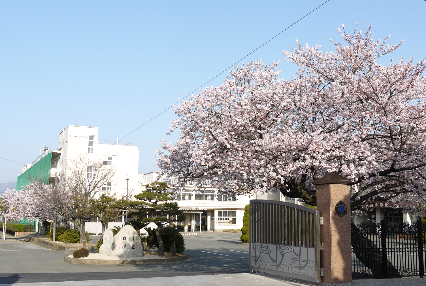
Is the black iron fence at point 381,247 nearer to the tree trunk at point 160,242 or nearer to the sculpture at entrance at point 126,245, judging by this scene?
the sculpture at entrance at point 126,245

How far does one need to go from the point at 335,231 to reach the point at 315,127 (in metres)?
3.84

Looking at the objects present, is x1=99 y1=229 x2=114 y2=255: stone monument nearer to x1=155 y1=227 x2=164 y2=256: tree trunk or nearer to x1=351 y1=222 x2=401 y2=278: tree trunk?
x1=155 y1=227 x2=164 y2=256: tree trunk

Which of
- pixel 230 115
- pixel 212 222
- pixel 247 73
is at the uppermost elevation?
pixel 247 73

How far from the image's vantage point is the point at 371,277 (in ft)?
47.6

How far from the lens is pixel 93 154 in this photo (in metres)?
64.6

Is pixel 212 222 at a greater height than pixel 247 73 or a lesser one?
lesser

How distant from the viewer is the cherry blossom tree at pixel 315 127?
14773 mm

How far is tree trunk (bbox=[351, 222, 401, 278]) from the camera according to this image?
14.6 metres

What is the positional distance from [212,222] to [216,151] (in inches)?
2453

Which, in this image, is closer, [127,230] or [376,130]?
[376,130]

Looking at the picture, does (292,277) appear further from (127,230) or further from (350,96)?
(127,230)

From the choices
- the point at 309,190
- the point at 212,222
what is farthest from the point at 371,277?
the point at 212,222

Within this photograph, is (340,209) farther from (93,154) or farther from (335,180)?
(93,154)

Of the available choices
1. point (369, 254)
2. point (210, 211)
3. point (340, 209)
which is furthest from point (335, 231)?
point (210, 211)
